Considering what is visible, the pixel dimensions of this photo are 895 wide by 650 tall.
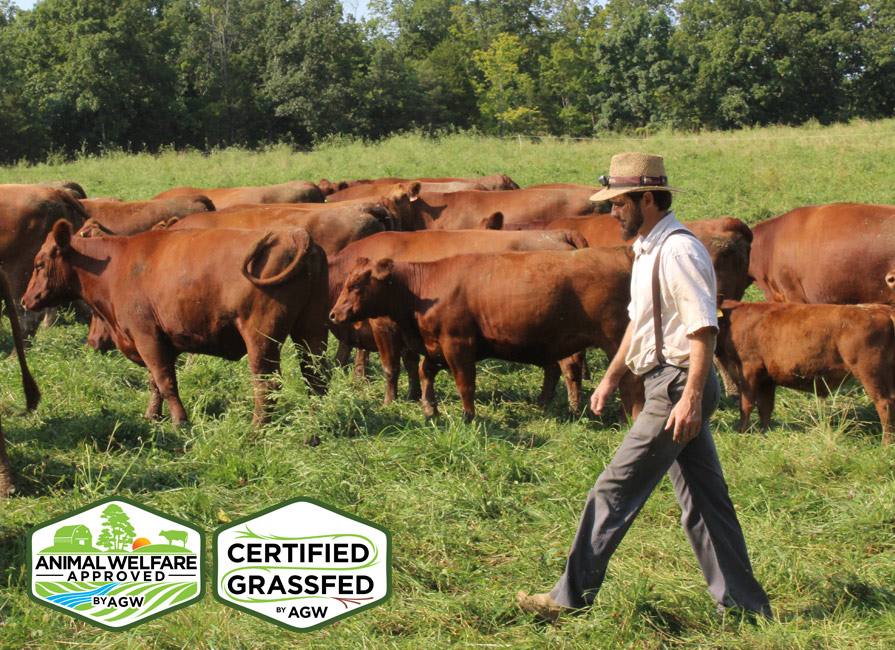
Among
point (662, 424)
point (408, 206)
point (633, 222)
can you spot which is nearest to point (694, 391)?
Result: point (662, 424)

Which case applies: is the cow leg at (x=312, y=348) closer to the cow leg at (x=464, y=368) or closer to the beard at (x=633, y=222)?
the cow leg at (x=464, y=368)

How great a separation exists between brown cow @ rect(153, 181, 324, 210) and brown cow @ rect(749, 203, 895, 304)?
8116mm

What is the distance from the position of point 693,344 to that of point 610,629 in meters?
1.35

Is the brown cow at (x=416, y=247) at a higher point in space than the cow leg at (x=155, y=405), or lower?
higher

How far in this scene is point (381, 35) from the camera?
70.9 meters

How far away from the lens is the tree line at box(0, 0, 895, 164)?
43.7 metres

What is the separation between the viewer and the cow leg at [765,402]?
7386 millimetres

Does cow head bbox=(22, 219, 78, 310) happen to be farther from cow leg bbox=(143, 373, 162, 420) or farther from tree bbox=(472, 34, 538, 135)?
tree bbox=(472, 34, 538, 135)

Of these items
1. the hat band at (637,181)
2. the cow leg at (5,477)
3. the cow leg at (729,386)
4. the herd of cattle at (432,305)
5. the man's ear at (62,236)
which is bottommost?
the cow leg at (729,386)

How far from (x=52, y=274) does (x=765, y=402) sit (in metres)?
6.39

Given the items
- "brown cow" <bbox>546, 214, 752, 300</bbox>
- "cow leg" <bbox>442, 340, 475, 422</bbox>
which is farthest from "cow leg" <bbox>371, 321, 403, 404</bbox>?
"brown cow" <bbox>546, 214, 752, 300</bbox>

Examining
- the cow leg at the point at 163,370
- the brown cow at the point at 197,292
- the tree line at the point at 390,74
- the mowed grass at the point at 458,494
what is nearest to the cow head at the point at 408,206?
the mowed grass at the point at 458,494

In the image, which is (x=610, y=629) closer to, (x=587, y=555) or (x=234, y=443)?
(x=587, y=555)

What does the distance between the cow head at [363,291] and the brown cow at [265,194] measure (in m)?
7.60
